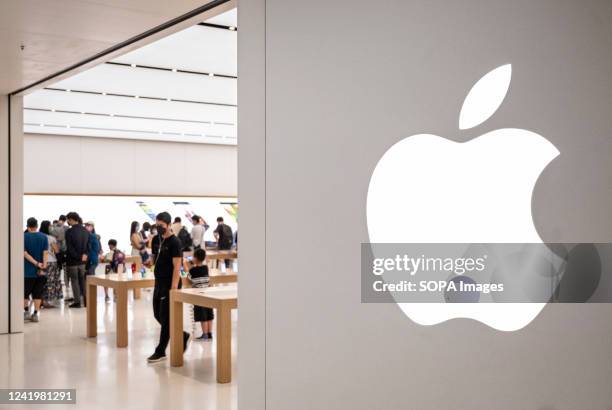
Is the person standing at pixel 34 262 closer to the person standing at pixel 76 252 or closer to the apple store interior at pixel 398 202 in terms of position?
the person standing at pixel 76 252

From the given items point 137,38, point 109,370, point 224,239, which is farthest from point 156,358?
point 224,239

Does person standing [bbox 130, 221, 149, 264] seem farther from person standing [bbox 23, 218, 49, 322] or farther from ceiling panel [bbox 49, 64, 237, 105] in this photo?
ceiling panel [bbox 49, 64, 237, 105]

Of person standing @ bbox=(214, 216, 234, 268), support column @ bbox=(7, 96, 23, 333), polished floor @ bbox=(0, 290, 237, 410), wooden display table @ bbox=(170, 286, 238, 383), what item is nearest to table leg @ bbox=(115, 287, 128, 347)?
polished floor @ bbox=(0, 290, 237, 410)

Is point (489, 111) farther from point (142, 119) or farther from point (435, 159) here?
point (142, 119)

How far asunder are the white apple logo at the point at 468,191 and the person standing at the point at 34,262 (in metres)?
7.71

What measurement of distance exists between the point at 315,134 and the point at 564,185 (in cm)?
158

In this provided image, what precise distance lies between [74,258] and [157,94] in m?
3.31

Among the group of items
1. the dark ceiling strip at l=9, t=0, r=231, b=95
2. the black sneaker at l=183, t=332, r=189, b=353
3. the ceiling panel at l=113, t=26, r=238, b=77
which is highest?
the ceiling panel at l=113, t=26, r=238, b=77

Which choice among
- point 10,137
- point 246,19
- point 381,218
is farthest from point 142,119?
point 381,218

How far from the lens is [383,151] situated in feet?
11.3

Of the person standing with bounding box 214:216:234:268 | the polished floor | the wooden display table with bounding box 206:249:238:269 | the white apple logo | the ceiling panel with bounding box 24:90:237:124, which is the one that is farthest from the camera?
the person standing with bounding box 214:216:234:268

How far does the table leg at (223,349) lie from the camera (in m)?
6.21

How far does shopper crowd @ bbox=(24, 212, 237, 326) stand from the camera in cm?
Answer: 734

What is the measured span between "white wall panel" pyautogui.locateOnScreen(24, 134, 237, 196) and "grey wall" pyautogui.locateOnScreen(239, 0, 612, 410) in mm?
13663
